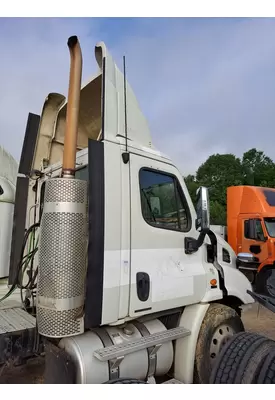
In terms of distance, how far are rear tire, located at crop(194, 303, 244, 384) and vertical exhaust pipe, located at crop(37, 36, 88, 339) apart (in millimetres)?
1231

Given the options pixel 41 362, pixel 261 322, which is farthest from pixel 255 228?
pixel 41 362

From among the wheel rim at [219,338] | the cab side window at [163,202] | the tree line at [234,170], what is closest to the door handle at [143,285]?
the cab side window at [163,202]

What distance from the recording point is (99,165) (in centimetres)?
241

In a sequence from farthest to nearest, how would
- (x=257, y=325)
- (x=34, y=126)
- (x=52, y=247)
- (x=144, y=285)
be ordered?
(x=257, y=325) < (x=34, y=126) < (x=144, y=285) < (x=52, y=247)

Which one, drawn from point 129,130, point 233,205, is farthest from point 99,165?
point 233,205

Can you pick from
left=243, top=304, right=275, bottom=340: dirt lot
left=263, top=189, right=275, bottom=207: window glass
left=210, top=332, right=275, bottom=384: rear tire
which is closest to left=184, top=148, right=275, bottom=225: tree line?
left=263, top=189, right=275, bottom=207: window glass

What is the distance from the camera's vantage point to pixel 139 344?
248 centimetres

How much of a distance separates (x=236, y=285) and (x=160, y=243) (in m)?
1.20

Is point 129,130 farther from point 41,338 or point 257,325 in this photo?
point 257,325

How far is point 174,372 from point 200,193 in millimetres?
1671

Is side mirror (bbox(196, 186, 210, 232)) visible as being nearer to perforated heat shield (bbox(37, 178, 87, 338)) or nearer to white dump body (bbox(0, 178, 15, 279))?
perforated heat shield (bbox(37, 178, 87, 338))

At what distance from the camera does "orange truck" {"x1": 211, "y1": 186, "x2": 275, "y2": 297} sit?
26.4 ft

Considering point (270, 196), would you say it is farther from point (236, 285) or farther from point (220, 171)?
point (220, 171)

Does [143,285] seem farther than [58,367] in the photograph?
Yes
